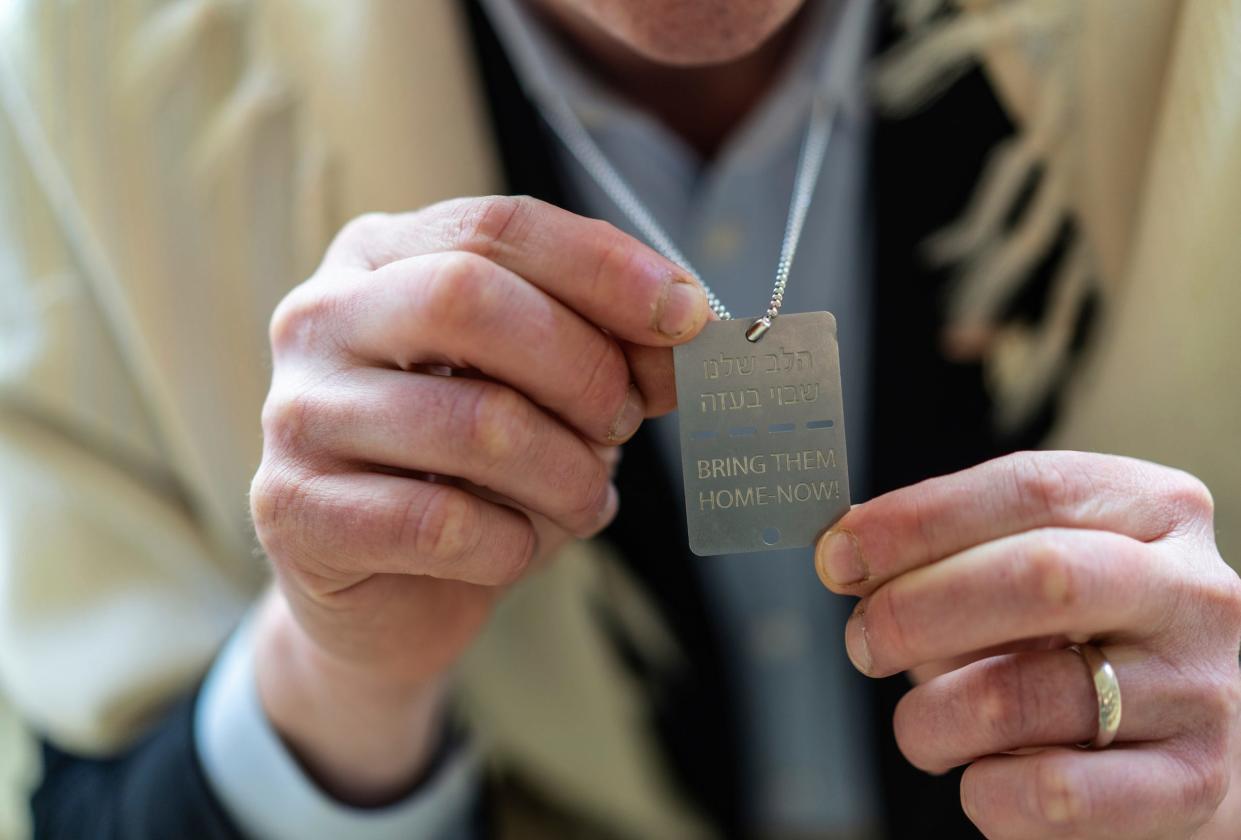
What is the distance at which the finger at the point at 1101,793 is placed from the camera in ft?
1.45

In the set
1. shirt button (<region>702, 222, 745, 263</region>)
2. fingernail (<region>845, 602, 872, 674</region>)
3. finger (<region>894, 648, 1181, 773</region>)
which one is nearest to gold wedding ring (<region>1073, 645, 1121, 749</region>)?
finger (<region>894, 648, 1181, 773</region>)

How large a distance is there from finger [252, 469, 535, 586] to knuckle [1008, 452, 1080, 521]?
251 mm

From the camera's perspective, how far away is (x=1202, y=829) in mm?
497

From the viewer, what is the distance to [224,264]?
75 cm

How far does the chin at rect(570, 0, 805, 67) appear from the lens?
1.79 feet

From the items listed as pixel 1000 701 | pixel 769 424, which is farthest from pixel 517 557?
pixel 1000 701

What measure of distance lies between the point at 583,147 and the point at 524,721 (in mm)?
550

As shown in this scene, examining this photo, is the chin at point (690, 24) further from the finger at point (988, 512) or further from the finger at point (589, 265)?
the finger at point (988, 512)

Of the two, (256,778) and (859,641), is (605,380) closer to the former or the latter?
(859,641)

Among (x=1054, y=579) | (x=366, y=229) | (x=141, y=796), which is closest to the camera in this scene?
(x=1054, y=579)

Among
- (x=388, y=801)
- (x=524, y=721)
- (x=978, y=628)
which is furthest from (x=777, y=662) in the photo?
(x=978, y=628)

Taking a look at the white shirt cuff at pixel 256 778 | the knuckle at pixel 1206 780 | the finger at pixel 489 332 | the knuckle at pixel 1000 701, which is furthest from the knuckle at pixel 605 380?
the white shirt cuff at pixel 256 778

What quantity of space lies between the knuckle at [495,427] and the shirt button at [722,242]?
366 millimetres

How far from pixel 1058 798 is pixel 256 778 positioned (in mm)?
571
